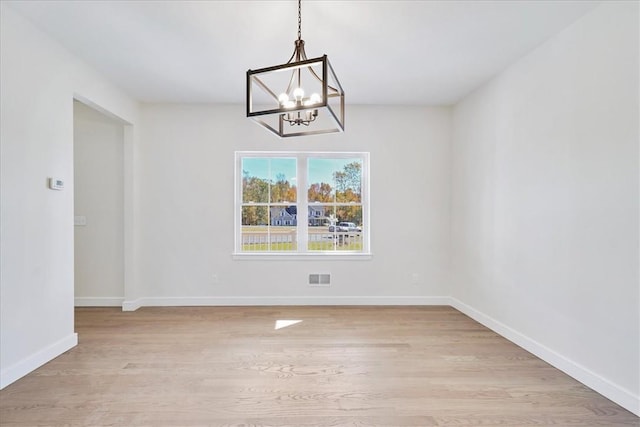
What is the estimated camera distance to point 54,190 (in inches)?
117

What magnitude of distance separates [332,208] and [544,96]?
2.78 m

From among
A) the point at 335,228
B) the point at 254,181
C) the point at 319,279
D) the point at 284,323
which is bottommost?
the point at 284,323

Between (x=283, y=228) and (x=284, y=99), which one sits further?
(x=283, y=228)

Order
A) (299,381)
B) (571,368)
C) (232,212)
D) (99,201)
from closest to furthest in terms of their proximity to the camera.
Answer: (299,381)
(571,368)
(99,201)
(232,212)

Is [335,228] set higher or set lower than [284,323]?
higher

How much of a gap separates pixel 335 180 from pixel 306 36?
2.28 metres

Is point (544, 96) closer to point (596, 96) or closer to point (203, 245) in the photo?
point (596, 96)

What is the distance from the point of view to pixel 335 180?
Result: 16.1ft

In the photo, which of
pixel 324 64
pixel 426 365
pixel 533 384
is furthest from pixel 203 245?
pixel 533 384

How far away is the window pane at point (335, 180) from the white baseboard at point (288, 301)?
1.39m

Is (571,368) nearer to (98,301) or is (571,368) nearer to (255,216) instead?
(255,216)

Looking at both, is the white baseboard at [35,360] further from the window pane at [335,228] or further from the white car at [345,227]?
the white car at [345,227]

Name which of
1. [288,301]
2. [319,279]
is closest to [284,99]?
[319,279]

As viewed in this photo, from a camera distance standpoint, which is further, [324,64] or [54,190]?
[54,190]
